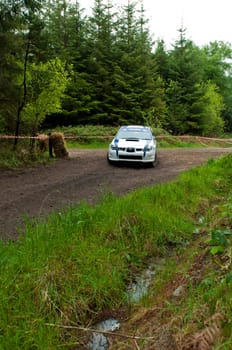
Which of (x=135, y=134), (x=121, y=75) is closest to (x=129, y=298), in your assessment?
(x=135, y=134)

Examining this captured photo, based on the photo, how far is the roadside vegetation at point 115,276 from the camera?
3.62 m

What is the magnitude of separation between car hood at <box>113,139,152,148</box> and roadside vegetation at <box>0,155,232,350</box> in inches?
244

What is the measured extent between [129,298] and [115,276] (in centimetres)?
41

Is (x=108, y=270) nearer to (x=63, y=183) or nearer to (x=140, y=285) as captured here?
(x=140, y=285)

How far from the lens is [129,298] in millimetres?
4793

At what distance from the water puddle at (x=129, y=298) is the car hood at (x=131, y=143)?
8.40 meters

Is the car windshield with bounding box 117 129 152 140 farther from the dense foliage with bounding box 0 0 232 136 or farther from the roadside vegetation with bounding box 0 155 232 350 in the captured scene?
the dense foliage with bounding box 0 0 232 136

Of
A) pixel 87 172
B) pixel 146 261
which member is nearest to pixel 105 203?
pixel 146 261

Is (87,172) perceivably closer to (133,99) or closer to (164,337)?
(164,337)

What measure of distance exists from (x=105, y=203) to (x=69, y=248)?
2.11 m

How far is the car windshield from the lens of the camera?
1442 cm

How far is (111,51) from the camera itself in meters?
37.6

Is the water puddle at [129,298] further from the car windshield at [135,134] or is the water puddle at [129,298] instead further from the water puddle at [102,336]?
the car windshield at [135,134]

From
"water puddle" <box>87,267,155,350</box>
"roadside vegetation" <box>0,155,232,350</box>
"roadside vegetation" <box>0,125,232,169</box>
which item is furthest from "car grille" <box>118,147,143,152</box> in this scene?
"water puddle" <box>87,267,155,350</box>
